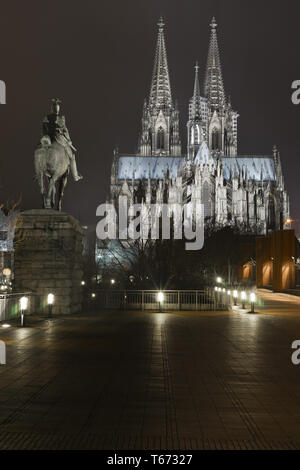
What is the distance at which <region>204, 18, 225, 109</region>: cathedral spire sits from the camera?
115 m

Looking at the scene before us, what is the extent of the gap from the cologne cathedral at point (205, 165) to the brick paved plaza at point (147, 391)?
3159 inches

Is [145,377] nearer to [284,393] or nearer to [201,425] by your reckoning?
[284,393]

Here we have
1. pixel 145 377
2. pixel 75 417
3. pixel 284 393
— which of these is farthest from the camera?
pixel 145 377

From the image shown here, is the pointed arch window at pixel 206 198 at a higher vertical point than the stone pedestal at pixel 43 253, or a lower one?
higher

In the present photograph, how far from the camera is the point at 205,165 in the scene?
10006 cm

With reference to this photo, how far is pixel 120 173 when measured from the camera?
10825cm

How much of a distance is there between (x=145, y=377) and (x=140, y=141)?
358 ft

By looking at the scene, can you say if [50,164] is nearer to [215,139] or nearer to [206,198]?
[206,198]

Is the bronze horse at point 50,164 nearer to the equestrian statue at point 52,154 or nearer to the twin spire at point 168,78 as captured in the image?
the equestrian statue at point 52,154

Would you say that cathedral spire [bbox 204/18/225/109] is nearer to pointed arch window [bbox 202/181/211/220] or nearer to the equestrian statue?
pointed arch window [bbox 202/181/211/220]

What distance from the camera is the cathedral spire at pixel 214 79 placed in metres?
115

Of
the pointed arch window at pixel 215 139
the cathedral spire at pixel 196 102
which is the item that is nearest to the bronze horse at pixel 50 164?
the pointed arch window at pixel 215 139
